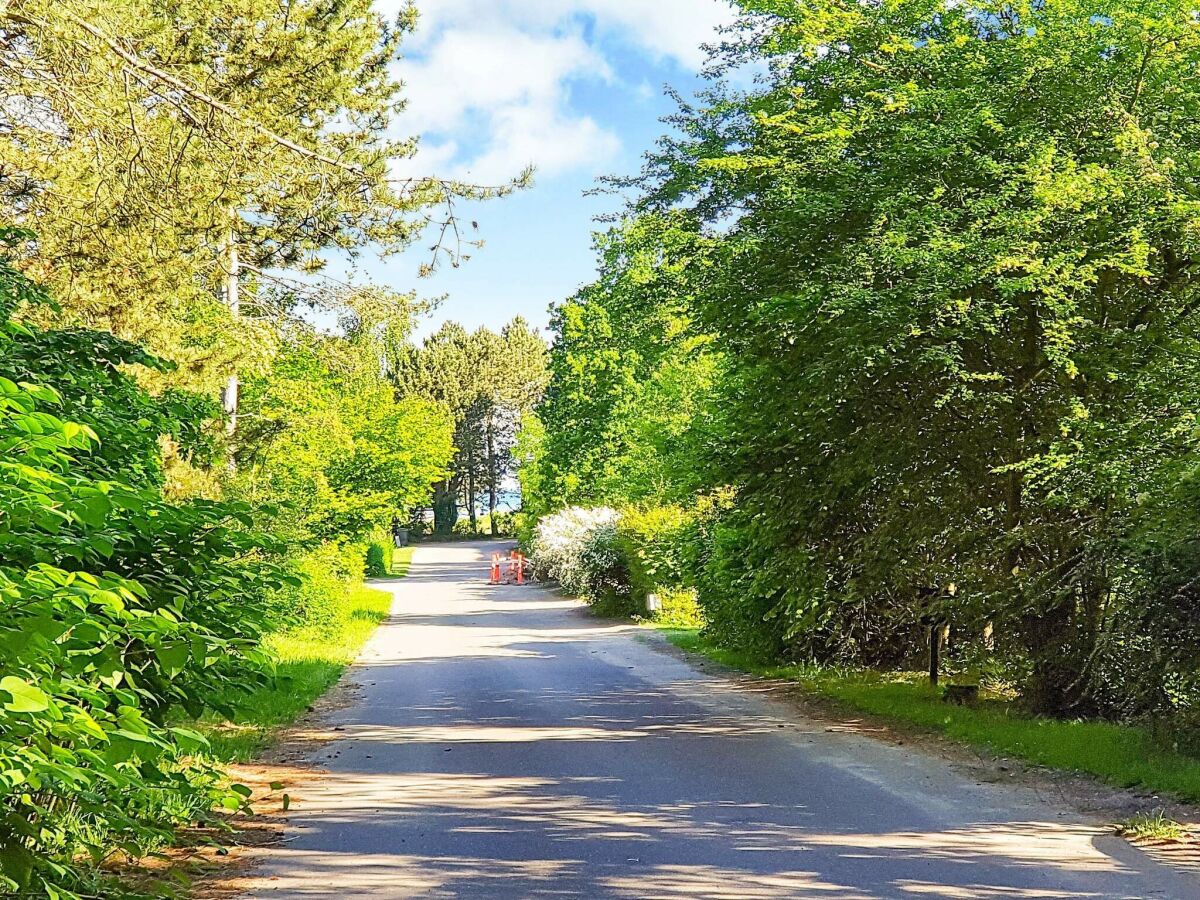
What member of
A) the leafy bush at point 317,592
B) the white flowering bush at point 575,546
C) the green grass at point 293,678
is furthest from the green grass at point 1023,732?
the white flowering bush at point 575,546

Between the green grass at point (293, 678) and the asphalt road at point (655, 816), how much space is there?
0.77m

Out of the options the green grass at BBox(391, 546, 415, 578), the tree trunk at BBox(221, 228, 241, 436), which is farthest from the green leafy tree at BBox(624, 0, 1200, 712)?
the green grass at BBox(391, 546, 415, 578)

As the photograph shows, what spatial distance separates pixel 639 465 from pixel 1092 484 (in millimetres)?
29039

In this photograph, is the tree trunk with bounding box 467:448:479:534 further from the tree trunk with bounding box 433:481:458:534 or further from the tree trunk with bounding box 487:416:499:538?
the tree trunk with bounding box 433:481:458:534

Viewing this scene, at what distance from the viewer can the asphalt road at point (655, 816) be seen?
6648 millimetres

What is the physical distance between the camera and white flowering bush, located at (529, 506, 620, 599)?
1267 inches

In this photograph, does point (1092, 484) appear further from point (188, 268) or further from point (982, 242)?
point (188, 268)

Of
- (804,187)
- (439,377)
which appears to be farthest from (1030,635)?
(439,377)

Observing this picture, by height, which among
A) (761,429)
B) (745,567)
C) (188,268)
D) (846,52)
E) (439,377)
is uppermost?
(439,377)

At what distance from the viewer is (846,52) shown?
43.2ft

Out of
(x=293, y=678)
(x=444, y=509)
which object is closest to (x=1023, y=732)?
(x=293, y=678)

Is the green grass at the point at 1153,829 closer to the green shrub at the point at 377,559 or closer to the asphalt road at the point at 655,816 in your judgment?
the asphalt road at the point at 655,816

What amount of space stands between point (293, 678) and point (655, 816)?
549 cm

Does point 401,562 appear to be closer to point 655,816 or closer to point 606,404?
point 606,404
